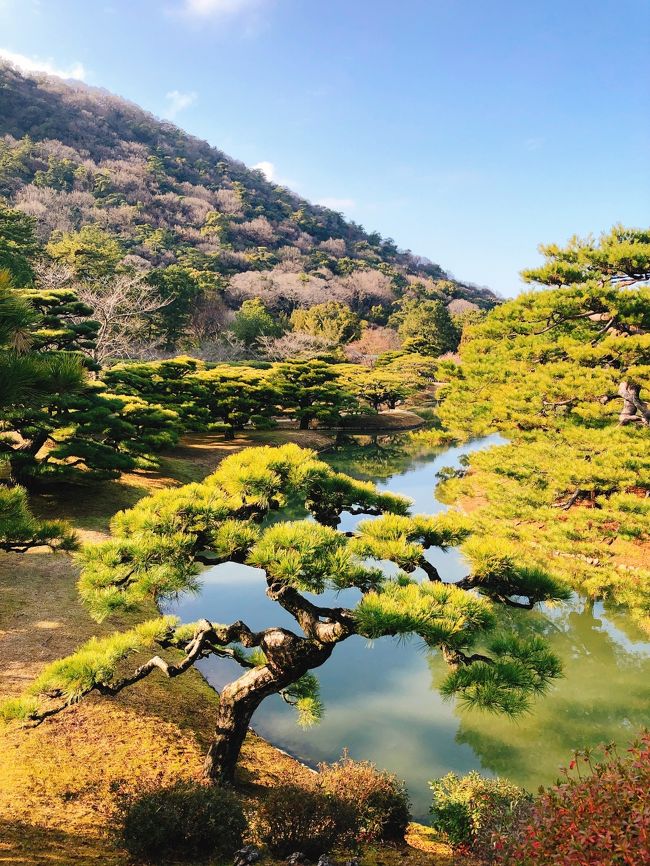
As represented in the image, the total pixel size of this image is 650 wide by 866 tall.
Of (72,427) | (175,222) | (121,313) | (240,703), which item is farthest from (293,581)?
(175,222)

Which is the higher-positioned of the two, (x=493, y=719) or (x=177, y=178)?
(x=177, y=178)

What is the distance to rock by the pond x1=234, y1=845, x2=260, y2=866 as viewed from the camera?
245 centimetres

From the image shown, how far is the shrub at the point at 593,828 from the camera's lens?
182 centimetres

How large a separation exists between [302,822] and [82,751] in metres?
1.81

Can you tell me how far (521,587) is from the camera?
9.87ft

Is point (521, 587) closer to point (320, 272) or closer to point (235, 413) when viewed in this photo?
point (235, 413)

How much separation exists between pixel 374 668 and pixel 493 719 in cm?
143

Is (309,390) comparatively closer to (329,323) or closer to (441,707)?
(441,707)

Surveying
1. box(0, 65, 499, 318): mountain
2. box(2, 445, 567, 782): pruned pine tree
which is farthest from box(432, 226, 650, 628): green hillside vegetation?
box(0, 65, 499, 318): mountain

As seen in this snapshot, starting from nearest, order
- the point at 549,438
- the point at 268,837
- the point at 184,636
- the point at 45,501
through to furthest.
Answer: the point at 268,837 < the point at 184,636 < the point at 549,438 < the point at 45,501

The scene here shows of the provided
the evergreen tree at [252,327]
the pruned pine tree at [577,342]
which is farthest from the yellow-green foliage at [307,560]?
the evergreen tree at [252,327]

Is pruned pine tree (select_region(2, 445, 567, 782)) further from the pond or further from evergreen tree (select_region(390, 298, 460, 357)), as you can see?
evergreen tree (select_region(390, 298, 460, 357))

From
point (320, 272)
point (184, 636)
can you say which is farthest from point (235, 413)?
point (320, 272)

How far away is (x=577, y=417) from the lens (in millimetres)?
6910
